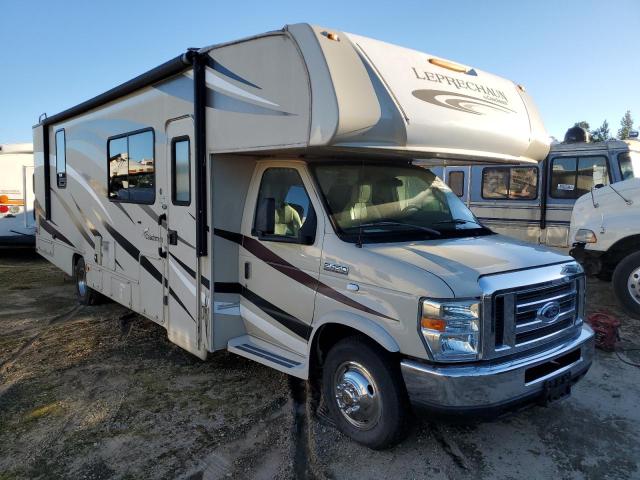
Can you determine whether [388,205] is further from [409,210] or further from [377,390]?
[377,390]

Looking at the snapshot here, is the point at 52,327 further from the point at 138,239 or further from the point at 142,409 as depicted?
the point at 142,409

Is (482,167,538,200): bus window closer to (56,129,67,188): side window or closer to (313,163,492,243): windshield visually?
(313,163,492,243): windshield

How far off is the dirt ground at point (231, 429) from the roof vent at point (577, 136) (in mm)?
6103

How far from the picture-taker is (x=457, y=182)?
1180cm

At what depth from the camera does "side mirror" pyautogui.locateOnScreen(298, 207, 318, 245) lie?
3979mm

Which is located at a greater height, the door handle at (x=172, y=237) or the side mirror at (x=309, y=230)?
the side mirror at (x=309, y=230)

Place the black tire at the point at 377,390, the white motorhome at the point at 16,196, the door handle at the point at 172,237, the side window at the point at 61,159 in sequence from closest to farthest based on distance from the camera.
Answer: the black tire at the point at 377,390 < the door handle at the point at 172,237 < the side window at the point at 61,159 < the white motorhome at the point at 16,196

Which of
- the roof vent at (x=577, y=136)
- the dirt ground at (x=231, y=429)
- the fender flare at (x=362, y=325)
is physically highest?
the roof vent at (x=577, y=136)

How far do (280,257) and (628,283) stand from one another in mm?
5370

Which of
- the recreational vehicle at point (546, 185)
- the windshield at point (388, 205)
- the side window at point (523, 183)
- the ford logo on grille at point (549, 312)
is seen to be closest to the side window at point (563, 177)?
the recreational vehicle at point (546, 185)

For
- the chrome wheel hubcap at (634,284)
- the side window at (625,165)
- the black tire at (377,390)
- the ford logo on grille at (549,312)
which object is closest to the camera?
the black tire at (377,390)

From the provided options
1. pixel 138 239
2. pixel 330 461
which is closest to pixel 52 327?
pixel 138 239

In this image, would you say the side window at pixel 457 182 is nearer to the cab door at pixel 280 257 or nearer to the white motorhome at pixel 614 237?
the white motorhome at pixel 614 237

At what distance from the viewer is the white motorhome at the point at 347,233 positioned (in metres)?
3.31
